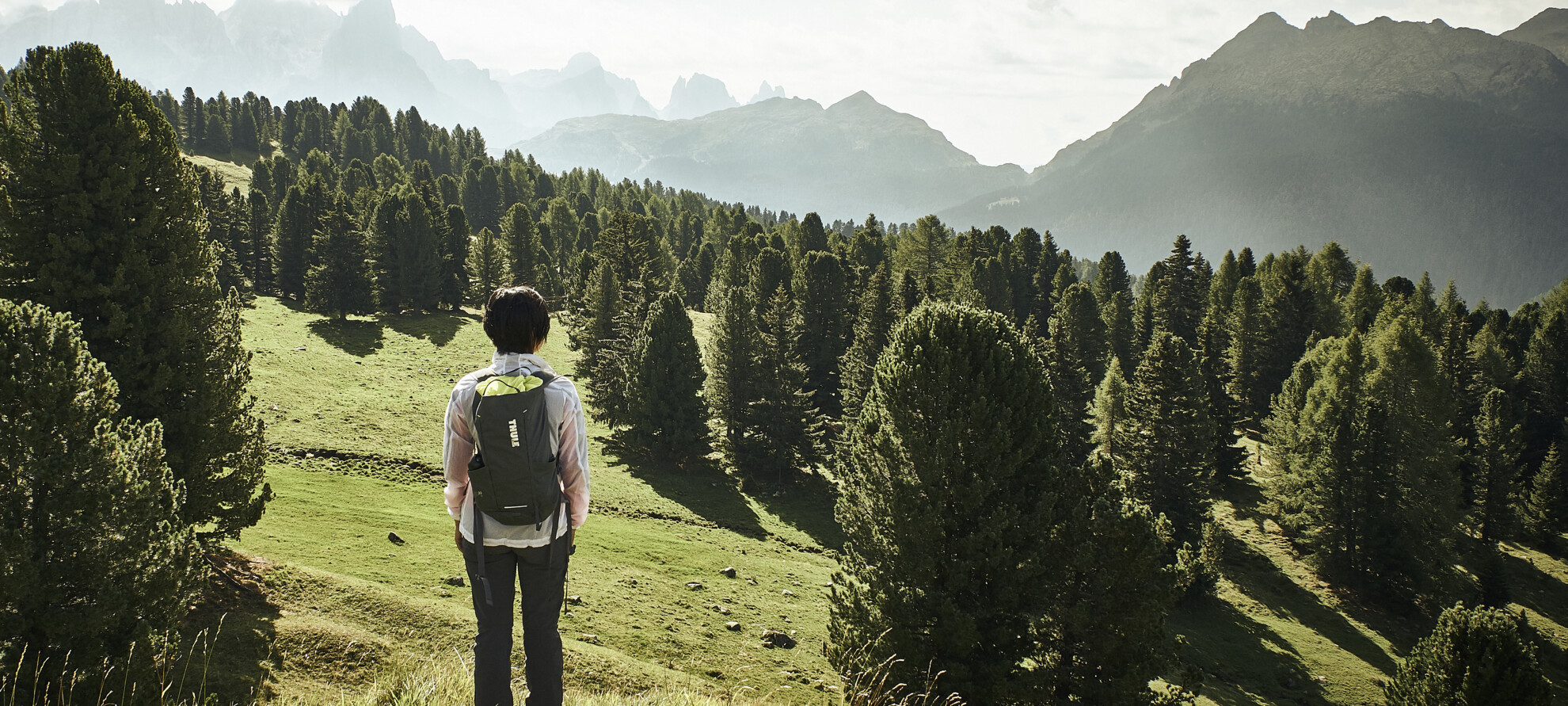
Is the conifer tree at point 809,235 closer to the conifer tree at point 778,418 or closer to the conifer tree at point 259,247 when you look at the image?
the conifer tree at point 778,418

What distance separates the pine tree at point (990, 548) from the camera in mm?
14727

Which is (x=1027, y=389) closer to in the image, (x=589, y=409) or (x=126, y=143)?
(x=126, y=143)

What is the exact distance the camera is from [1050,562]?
16062 mm

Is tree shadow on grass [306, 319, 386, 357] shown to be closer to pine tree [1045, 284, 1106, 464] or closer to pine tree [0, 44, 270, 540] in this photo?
pine tree [0, 44, 270, 540]

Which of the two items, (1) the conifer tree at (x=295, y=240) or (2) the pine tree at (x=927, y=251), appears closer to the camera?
(1) the conifer tree at (x=295, y=240)

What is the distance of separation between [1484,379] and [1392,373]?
18386mm

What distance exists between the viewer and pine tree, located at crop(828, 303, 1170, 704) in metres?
14.7

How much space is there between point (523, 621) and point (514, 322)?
93.8 inches

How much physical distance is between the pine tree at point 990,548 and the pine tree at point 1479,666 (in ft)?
32.5

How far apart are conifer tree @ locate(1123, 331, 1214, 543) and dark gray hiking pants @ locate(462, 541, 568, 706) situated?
3812 cm

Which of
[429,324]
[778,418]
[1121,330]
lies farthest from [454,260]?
[1121,330]

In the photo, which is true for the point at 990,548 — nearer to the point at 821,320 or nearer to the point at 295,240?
the point at 821,320

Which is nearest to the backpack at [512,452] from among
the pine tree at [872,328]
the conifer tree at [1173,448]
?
the conifer tree at [1173,448]

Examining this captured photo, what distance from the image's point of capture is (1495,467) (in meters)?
47.3
